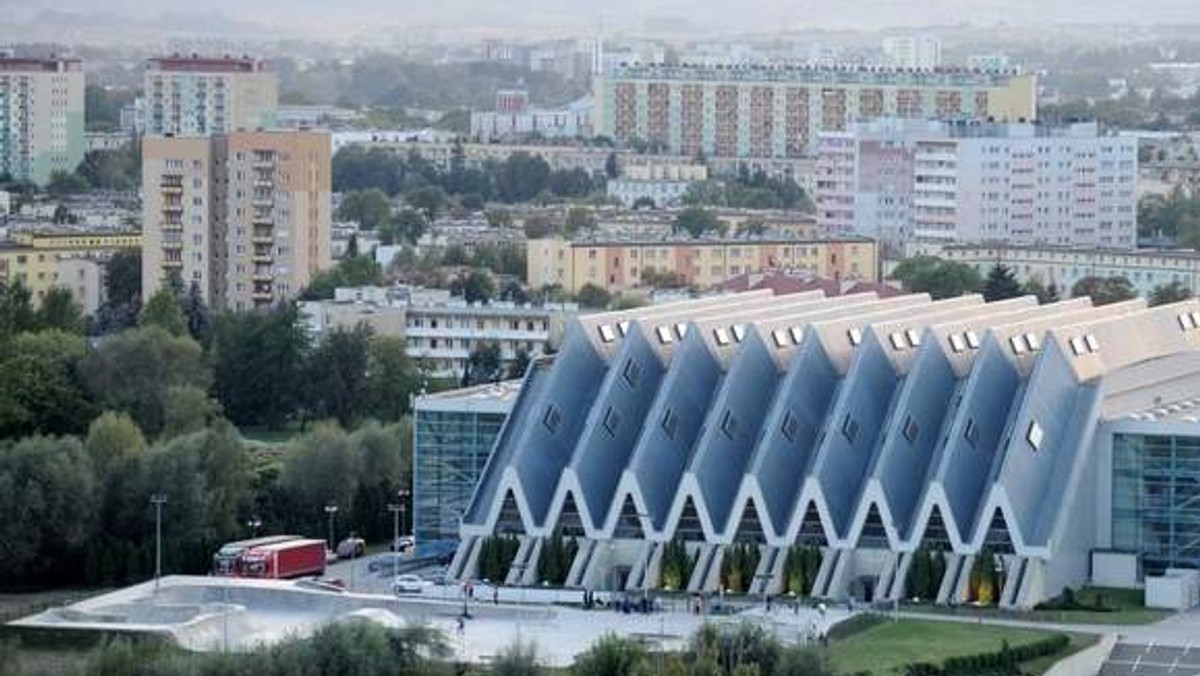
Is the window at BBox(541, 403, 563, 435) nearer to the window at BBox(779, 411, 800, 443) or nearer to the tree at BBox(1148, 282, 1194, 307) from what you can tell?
the window at BBox(779, 411, 800, 443)

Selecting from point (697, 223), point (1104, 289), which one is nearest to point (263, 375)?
point (1104, 289)

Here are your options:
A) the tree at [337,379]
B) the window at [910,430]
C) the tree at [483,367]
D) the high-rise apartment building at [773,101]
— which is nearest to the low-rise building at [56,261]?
the tree at [483,367]

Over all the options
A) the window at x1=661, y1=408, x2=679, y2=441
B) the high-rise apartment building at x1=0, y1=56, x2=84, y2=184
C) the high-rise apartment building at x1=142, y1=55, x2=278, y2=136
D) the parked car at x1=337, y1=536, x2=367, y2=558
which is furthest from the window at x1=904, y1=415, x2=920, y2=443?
the high-rise apartment building at x1=0, y1=56, x2=84, y2=184

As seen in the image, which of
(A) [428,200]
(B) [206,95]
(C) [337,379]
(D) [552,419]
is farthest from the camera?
(B) [206,95]

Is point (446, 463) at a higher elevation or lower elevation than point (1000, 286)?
lower

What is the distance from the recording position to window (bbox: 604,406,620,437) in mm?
26797

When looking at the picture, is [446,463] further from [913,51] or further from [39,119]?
[913,51]

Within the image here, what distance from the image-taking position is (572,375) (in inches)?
1071

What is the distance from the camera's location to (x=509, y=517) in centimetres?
2672

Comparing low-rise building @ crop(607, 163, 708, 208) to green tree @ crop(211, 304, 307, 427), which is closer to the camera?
green tree @ crop(211, 304, 307, 427)

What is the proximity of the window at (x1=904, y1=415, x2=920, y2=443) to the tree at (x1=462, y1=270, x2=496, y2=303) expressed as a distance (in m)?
16.2

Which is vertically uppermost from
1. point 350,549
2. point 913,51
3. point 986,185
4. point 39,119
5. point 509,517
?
point 913,51

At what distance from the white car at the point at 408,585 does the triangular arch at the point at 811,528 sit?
7.36 ft

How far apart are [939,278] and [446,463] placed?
1735 cm
